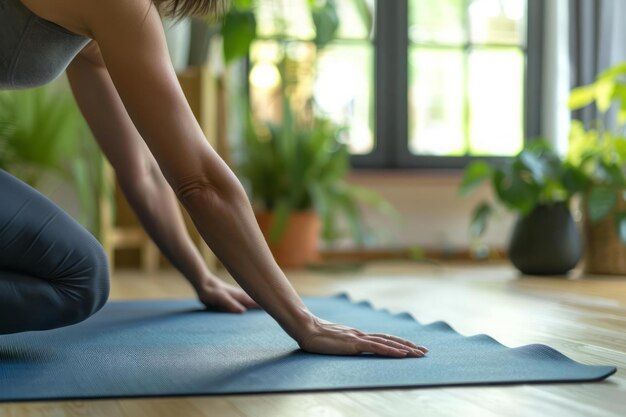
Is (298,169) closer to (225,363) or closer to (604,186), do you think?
(604,186)

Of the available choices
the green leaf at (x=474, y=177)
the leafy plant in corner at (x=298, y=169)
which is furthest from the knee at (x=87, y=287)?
the leafy plant in corner at (x=298, y=169)

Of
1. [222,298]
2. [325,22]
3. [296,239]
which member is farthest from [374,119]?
[222,298]

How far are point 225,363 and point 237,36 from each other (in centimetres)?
271

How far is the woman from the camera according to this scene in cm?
139

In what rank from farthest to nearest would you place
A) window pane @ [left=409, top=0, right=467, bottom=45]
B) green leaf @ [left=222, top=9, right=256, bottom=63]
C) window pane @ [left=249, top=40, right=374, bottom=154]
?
window pane @ [left=409, top=0, right=467, bottom=45]
window pane @ [left=249, top=40, right=374, bottom=154]
green leaf @ [left=222, top=9, right=256, bottom=63]

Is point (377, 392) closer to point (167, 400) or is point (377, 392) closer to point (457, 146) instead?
point (167, 400)

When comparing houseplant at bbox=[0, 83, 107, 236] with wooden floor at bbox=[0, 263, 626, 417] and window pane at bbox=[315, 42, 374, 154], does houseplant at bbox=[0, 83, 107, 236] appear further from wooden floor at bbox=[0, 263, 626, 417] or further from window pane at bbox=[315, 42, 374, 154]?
window pane at bbox=[315, 42, 374, 154]

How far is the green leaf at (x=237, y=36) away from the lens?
407 cm

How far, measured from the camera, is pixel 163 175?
5.02 ft

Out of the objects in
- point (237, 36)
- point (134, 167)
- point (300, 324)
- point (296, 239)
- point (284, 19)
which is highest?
point (284, 19)

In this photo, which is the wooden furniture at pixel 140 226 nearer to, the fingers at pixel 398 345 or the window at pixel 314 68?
the window at pixel 314 68

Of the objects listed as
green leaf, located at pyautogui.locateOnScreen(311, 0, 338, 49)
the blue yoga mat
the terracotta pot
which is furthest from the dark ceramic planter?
the blue yoga mat

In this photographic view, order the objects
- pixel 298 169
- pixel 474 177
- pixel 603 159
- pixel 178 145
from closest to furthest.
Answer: pixel 178 145, pixel 603 159, pixel 474 177, pixel 298 169

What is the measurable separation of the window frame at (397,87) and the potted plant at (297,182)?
65 cm
